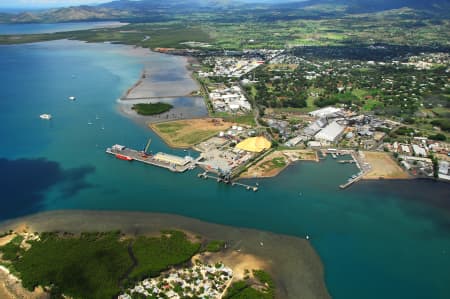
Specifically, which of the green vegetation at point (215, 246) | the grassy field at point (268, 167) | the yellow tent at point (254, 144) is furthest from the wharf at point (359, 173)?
the green vegetation at point (215, 246)

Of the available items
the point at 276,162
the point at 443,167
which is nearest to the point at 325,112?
the point at 276,162

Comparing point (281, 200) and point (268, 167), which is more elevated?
point (268, 167)

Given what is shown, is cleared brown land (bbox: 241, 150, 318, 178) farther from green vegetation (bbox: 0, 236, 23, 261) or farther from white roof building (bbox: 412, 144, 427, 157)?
green vegetation (bbox: 0, 236, 23, 261)

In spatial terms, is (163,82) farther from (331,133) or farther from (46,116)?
(331,133)

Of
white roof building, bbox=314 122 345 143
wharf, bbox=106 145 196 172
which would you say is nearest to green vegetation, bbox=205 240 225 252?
wharf, bbox=106 145 196 172

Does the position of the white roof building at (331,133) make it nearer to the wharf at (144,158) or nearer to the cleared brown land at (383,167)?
the cleared brown land at (383,167)
